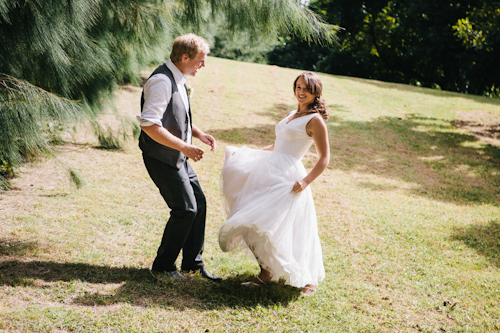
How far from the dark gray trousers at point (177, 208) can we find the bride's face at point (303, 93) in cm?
107

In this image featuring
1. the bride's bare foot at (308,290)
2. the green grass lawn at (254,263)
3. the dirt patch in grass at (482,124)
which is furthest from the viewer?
the dirt patch in grass at (482,124)

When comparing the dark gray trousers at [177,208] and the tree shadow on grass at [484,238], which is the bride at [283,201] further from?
the tree shadow on grass at [484,238]

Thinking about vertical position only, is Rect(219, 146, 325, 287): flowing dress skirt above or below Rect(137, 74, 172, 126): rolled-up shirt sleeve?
below

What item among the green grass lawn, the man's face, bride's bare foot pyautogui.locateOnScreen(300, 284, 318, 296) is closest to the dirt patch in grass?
the green grass lawn

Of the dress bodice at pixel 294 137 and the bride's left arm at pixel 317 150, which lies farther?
the dress bodice at pixel 294 137

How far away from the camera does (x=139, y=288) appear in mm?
3266

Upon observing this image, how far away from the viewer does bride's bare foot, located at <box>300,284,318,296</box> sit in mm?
3414

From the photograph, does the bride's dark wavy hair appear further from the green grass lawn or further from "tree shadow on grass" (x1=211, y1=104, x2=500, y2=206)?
"tree shadow on grass" (x1=211, y1=104, x2=500, y2=206)

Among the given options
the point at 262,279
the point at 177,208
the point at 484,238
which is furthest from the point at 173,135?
the point at 484,238

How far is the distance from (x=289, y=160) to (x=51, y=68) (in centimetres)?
246

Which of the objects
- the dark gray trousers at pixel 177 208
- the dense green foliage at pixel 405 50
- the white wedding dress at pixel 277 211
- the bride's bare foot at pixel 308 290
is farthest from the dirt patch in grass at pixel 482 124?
the dark gray trousers at pixel 177 208

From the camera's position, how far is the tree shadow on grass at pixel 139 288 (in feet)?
10.2

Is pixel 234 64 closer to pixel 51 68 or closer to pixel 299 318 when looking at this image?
pixel 51 68

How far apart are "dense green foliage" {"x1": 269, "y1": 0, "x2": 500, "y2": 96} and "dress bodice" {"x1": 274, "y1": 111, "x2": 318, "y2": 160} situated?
1524 centimetres
